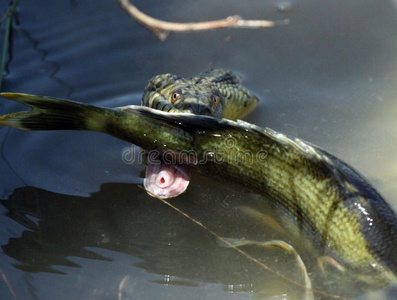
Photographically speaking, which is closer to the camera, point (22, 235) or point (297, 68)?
point (22, 235)

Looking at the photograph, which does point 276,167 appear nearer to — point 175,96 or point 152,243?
point 152,243

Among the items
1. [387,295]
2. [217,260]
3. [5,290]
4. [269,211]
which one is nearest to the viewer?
[387,295]

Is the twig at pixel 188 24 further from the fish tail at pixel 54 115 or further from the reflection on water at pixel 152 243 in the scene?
the fish tail at pixel 54 115

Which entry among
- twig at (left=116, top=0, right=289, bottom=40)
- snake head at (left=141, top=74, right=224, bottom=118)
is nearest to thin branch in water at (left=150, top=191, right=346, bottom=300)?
snake head at (left=141, top=74, right=224, bottom=118)

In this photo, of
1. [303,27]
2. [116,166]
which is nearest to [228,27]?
[303,27]

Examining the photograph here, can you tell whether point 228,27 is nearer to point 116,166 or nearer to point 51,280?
point 116,166

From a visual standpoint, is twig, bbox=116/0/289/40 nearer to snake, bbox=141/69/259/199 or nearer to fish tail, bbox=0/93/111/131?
snake, bbox=141/69/259/199

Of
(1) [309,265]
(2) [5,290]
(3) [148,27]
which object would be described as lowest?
(2) [5,290]

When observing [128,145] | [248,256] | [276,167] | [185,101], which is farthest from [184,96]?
[248,256]

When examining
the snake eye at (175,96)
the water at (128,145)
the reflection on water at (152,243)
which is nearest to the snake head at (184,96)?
the snake eye at (175,96)
